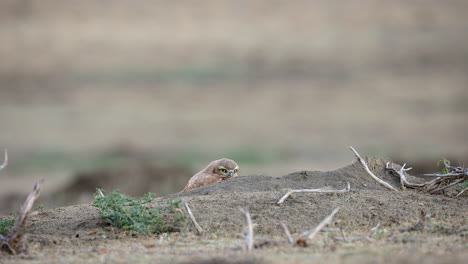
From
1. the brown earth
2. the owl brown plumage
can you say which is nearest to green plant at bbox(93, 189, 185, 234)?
the brown earth

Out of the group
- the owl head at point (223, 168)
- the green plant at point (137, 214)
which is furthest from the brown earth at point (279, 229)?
the owl head at point (223, 168)

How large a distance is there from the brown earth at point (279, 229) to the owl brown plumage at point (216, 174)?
3.21 ft

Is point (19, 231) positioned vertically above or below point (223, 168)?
Result: below

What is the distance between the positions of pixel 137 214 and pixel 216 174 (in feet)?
9.22

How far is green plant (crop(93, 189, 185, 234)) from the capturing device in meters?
5.70

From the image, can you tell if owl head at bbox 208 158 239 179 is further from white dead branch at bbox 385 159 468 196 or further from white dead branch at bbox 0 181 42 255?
white dead branch at bbox 0 181 42 255

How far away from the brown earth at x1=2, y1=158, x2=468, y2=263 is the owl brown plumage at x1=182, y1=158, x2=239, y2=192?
98cm

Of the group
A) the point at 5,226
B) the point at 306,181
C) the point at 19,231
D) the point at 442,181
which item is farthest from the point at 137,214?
the point at 442,181

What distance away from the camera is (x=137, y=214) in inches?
229

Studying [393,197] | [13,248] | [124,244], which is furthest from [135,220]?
[393,197]

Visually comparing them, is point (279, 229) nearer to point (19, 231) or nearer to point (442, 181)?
point (19, 231)

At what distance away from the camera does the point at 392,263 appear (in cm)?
379

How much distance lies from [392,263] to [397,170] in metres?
4.04

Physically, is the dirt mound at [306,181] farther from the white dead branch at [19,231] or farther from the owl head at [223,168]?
the white dead branch at [19,231]
